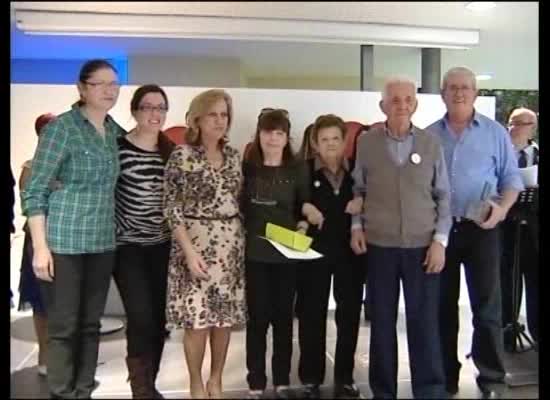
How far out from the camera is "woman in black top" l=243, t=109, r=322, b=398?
1061 mm

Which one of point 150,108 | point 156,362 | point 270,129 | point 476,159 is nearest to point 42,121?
point 150,108

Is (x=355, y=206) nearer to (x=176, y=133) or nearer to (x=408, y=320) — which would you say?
(x=408, y=320)

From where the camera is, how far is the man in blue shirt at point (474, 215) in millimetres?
1122

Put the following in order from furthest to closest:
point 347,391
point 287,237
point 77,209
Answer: point 347,391 < point 287,237 < point 77,209

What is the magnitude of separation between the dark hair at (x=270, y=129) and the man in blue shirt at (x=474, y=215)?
30cm

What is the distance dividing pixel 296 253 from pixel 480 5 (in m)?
0.58

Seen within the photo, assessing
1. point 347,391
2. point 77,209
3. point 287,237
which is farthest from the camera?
point 347,391

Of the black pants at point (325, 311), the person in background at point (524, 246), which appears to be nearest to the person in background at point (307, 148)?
the black pants at point (325, 311)

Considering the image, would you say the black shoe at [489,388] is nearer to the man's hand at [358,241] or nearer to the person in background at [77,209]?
the man's hand at [358,241]

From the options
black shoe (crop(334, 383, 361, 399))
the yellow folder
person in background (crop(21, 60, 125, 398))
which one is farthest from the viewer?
black shoe (crop(334, 383, 361, 399))

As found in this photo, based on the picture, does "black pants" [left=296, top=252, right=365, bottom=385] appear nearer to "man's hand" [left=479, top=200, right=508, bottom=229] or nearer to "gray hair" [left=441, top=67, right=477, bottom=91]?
"man's hand" [left=479, top=200, right=508, bottom=229]

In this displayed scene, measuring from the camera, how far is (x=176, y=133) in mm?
1025

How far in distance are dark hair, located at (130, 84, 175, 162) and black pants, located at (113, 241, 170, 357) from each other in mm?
172

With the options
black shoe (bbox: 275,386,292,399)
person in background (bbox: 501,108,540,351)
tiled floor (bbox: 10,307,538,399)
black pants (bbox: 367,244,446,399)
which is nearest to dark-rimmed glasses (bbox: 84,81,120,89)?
tiled floor (bbox: 10,307,538,399)
